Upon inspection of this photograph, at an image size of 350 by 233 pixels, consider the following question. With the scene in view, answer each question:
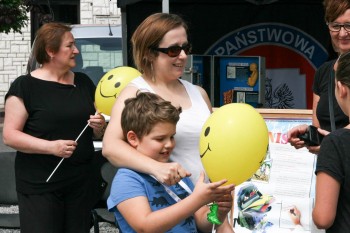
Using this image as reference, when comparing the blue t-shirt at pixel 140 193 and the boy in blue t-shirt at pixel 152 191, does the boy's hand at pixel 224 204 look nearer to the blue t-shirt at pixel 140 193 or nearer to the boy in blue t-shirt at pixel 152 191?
the boy in blue t-shirt at pixel 152 191

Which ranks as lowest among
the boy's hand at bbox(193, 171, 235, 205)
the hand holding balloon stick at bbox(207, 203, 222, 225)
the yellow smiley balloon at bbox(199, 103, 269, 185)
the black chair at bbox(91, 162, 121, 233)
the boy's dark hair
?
the black chair at bbox(91, 162, 121, 233)

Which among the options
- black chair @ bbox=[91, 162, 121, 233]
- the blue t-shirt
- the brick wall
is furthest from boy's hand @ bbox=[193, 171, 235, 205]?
the brick wall

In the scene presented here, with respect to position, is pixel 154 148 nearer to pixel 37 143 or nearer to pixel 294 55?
pixel 37 143

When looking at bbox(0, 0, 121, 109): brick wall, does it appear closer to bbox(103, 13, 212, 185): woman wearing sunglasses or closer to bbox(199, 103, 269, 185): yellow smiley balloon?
bbox(103, 13, 212, 185): woman wearing sunglasses

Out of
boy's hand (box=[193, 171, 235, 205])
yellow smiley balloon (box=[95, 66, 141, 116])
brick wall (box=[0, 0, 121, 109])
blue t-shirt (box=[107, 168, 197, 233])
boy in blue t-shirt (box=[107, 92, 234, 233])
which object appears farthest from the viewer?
brick wall (box=[0, 0, 121, 109])

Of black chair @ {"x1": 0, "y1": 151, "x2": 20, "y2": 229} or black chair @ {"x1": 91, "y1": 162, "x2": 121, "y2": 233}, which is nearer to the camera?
black chair @ {"x1": 91, "y1": 162, "x2": 121, "y2": 233}

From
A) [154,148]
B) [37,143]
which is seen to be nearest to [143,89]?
[154,148]

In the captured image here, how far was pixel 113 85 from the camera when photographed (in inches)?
157

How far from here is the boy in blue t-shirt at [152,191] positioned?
2.70 metres

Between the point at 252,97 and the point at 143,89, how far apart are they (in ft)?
12.3

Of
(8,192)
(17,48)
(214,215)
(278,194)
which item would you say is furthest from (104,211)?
(17,48)

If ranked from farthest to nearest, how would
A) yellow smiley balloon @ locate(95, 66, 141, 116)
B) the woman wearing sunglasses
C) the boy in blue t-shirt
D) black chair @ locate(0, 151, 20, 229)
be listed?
black chair @ locate(0, 151, 20, 229) < yellow smiley balloon @ locate(95, 66, 141, 116) < the woman wearing sunglasses < the boy in blue t-shirt

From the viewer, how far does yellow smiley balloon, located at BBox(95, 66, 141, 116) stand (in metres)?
3.96

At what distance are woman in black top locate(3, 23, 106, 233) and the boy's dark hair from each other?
4.23ft
